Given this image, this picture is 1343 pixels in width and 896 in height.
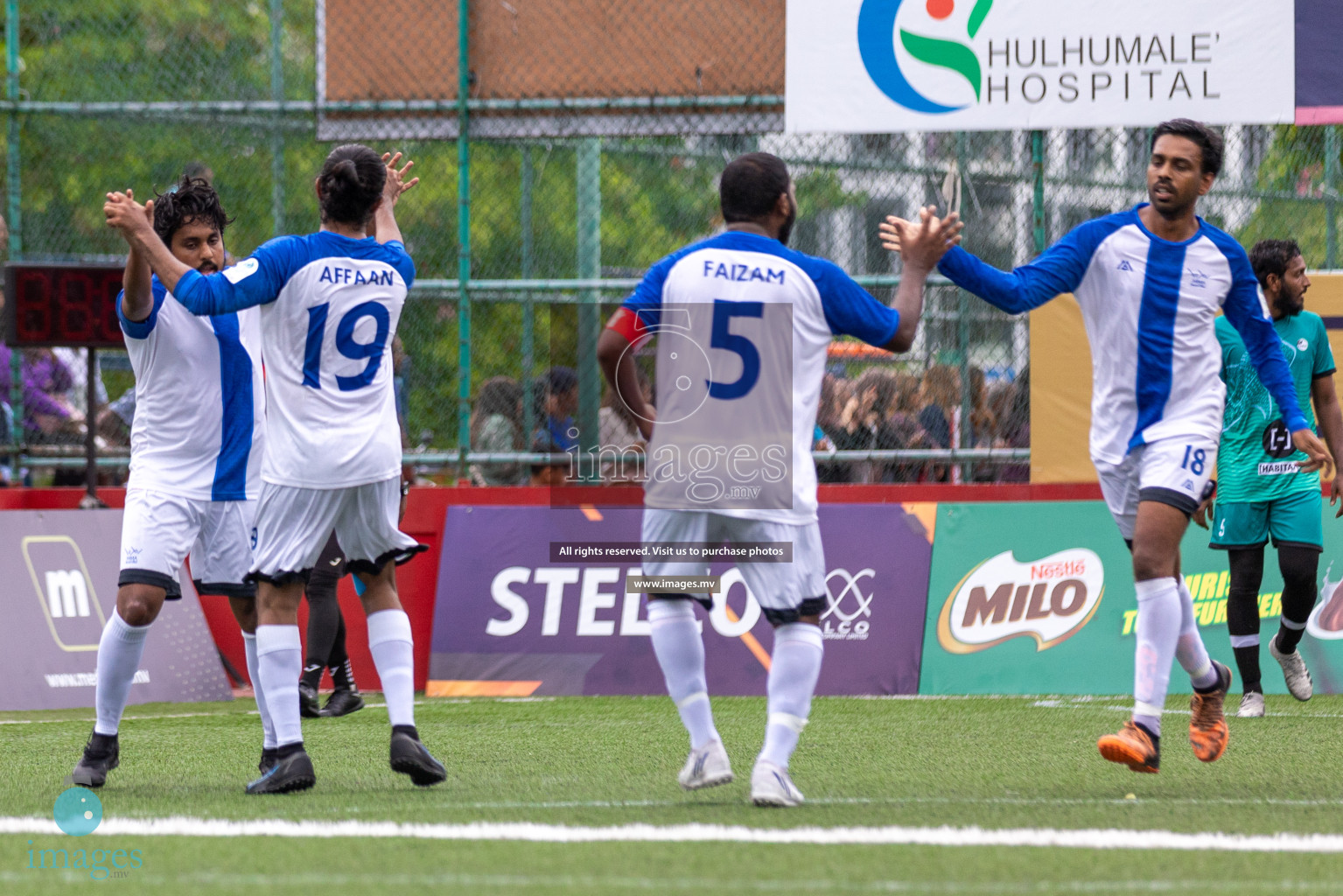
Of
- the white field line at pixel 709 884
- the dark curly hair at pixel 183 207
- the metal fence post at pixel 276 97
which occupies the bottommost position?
the white field line at pixel 709 884

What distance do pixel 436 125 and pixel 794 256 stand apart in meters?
5.39

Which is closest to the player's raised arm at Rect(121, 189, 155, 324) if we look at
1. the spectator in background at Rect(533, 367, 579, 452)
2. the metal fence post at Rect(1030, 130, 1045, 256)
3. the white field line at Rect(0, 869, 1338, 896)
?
the white field line at Rect(0, 869, 1338, 896)

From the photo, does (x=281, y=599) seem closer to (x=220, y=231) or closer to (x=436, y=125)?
(x=220, y=231)

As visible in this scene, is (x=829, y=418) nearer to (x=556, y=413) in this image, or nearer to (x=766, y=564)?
(x=556, y=413)

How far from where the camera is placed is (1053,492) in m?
9.28

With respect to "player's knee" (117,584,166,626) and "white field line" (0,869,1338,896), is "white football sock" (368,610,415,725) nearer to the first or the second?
"player's knee" (117,584,166,626)

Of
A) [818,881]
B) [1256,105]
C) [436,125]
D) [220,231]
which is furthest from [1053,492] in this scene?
[818,881]

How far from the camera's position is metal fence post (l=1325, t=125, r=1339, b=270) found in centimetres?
959

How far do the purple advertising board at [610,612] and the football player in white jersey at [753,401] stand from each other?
3.94 m

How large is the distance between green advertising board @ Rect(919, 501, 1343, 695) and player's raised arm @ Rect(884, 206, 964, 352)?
430 cm

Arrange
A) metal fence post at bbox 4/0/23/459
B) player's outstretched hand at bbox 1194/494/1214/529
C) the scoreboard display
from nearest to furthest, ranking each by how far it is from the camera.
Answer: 1. player's outstretched hand at bbox 1194/494/1214/529
2. the scoreboard display
3. metal fence post at bbox 4/0/23/459

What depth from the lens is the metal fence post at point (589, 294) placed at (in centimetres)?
955

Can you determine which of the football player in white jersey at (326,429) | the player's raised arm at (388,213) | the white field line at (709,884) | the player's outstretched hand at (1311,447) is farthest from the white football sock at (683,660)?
the player's outstretched hand at (1311,447)

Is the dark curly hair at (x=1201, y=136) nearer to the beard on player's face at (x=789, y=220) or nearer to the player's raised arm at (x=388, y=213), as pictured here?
the beard on player's face at (x=789, y=220)
